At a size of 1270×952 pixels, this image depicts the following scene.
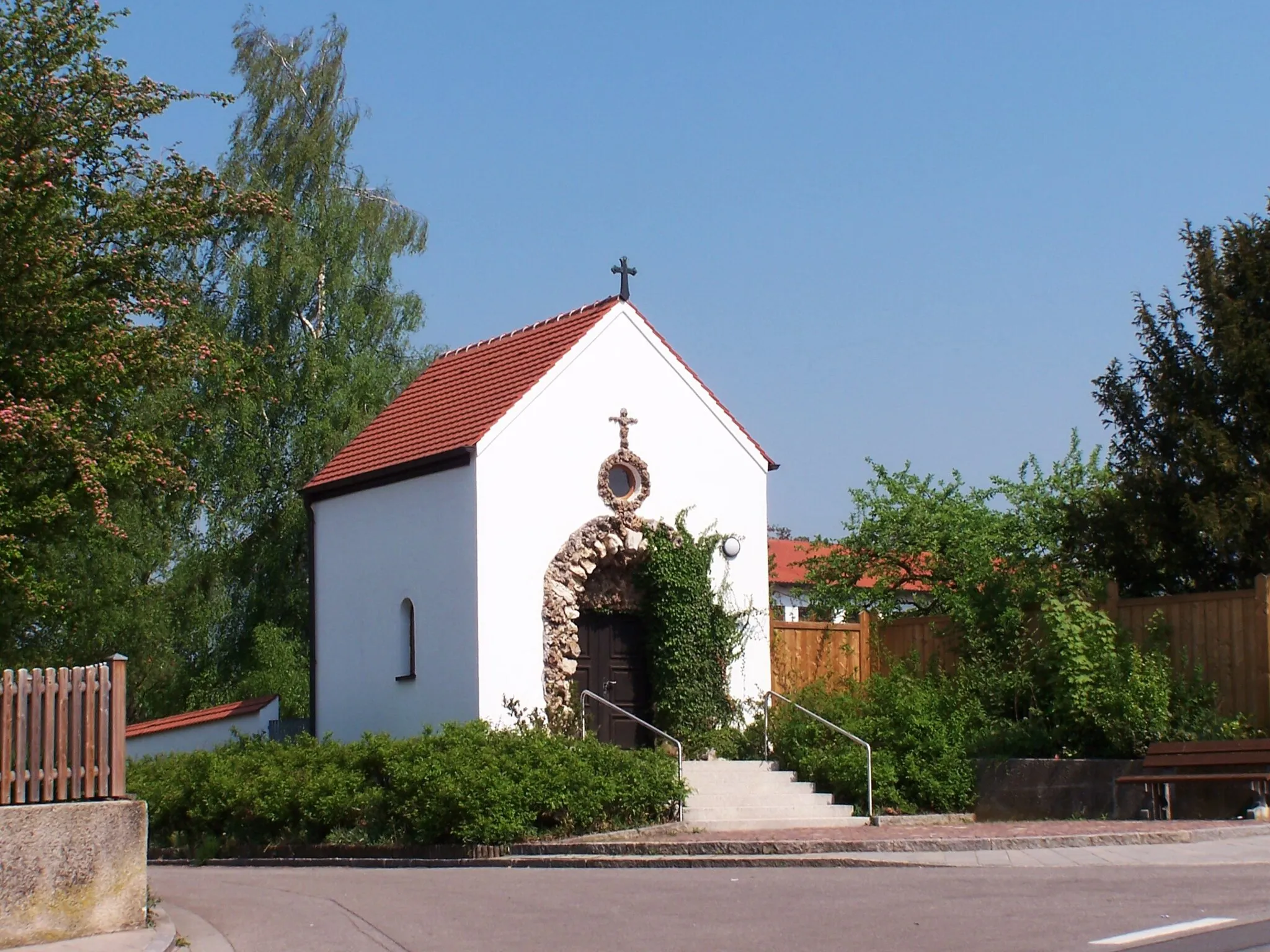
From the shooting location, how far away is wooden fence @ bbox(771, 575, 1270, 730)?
18578 millimetres

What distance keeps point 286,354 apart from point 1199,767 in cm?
2374

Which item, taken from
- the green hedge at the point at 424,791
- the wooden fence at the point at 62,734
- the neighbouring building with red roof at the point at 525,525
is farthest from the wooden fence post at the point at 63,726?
the neighbouring building with red roof at the point at 525,525

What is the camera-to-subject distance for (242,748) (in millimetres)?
21984

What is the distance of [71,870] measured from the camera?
10695 mm

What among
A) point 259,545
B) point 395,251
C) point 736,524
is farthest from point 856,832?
point 395,251

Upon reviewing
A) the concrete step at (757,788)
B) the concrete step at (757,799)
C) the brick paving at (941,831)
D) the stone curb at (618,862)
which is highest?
the concrete step at (757,788)

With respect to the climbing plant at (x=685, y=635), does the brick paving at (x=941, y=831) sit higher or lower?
lower

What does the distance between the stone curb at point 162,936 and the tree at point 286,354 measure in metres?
20.9

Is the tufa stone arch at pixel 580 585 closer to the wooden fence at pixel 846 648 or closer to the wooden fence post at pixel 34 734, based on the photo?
the wooden fence at pixel 846 648

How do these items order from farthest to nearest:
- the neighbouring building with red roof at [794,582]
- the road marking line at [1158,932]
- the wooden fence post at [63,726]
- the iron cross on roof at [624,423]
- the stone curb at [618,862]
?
the neighbouring building with red roof at [794,582] → the iron cross on roof at [624,423] → the stone curb at [618,862] → the wooden fence post at [63,726] → the road marking line at [1158,932]

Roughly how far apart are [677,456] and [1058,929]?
43.1 feet

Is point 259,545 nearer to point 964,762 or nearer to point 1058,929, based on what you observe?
point 964,762

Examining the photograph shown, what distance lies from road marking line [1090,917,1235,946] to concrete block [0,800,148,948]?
6747mm

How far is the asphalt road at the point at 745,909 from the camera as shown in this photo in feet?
32.0
